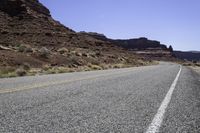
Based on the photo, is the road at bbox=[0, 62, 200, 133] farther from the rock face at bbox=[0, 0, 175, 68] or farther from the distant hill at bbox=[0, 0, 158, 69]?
the rock face at bbox=[0, 0, 175, 68]

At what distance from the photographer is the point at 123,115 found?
5855mm

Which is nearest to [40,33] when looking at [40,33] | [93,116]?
[40,33]

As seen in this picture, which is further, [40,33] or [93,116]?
[40,33]

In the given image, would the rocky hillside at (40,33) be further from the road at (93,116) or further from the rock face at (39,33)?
the road at (93,116)

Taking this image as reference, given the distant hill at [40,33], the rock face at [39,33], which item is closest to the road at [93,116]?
the distant hill at [40,33]

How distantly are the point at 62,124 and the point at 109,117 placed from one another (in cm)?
105

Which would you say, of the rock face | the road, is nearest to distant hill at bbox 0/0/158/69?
the rock face

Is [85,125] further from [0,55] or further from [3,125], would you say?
[0,55]

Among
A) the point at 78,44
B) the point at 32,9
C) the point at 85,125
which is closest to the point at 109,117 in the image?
the point at 85,125

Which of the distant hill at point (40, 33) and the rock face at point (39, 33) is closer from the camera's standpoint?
the distant hill at point (40, 33)

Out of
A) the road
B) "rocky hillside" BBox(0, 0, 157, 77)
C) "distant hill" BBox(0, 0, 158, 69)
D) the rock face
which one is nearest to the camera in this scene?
the road

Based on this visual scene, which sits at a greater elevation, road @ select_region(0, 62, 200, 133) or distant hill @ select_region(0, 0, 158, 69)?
distant hill @ select_region(0, 0, 158, 69)

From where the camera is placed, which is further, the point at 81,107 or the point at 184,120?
the point at 81,107

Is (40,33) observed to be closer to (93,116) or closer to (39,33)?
(39,33)
